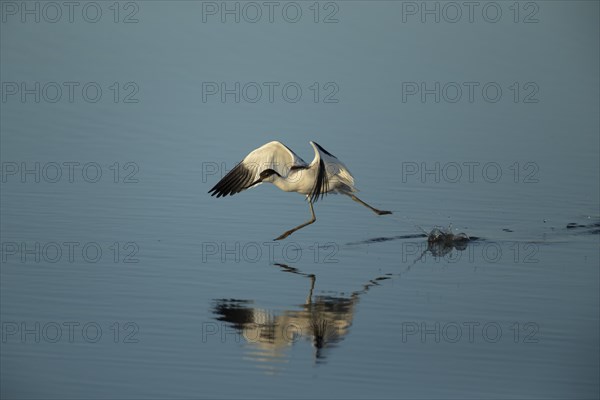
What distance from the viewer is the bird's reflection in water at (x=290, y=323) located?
11.2m

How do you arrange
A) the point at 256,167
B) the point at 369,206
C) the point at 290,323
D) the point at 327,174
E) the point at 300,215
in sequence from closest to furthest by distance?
the point at 290,323 → the point at 327,174 → the point at 256,167 → the point at 369,206 → the point at 300,215

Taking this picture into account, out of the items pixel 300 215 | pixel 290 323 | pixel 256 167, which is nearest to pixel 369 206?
pixel 300 215

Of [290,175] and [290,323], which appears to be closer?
[290,323]

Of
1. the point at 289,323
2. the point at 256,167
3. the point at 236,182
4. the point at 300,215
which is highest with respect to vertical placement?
the point at 256,167

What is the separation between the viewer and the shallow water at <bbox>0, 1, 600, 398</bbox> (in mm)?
10898

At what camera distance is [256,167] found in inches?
621

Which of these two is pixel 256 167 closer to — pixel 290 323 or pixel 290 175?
pixel 290 175

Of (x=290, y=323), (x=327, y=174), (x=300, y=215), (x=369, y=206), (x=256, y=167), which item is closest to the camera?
(x=290, y=323)

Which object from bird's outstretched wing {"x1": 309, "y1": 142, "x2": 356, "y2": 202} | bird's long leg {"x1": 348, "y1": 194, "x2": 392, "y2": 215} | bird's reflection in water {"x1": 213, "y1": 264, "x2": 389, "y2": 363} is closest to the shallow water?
bird's reflection in water {"x1": 213, "y1": 264, "x2": 389, "y2": 363}

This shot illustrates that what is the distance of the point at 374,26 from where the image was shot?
28.4 meters

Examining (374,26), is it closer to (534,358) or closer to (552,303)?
(552,303)

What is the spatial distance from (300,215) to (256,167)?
1.24 meters

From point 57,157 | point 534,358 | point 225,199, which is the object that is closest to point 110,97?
point 57,157

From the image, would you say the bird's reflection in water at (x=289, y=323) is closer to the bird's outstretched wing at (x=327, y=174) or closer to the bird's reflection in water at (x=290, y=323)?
the bird's reflection in water at (x=290, y=323)
